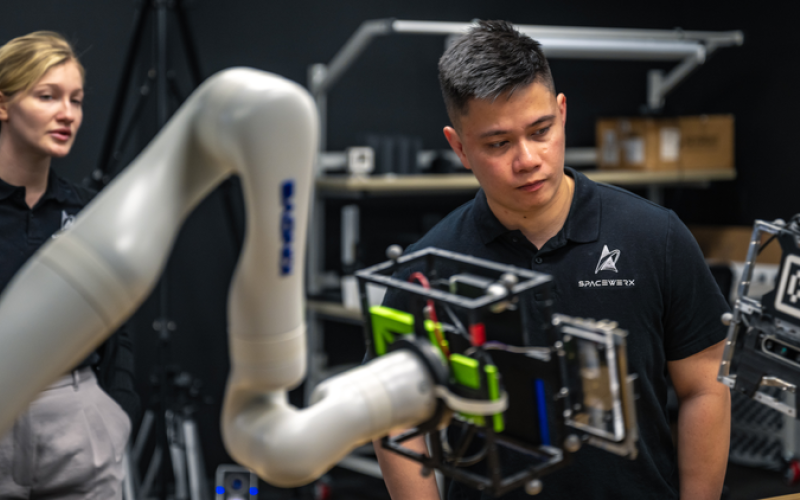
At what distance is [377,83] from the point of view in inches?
151

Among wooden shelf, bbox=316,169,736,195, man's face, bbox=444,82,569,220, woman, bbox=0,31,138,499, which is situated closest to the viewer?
man's face, bbox=444,82,569,220

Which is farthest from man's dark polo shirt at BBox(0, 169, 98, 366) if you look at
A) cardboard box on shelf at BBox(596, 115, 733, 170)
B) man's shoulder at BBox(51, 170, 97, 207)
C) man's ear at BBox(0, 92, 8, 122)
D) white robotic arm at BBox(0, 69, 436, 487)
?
cardboard box on shelf at BBox(596, 115, 733, 170)

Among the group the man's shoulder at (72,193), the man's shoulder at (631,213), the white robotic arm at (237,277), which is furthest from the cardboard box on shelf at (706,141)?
the white robotic arm at (237,277)

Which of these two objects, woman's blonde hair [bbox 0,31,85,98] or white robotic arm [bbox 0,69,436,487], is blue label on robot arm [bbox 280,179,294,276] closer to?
white robotic arm [bbox 0,69,436,487]

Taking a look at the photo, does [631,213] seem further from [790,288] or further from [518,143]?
[790,288]

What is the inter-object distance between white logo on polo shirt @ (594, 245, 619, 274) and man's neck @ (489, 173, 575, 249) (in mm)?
83

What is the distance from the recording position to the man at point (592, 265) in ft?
3.85

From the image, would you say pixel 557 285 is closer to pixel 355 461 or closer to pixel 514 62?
pixel 514 62

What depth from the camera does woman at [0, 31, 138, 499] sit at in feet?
5.29

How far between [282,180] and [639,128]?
3.67 m

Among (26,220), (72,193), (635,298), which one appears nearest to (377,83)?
(72,193)

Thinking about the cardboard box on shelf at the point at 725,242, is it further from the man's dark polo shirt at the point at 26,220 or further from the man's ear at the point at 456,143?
the man's dark polo shirt at the point at 26,220

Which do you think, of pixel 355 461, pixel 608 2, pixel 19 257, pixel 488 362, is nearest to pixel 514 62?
pixel 488 362

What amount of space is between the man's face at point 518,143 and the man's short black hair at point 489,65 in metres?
0.01
